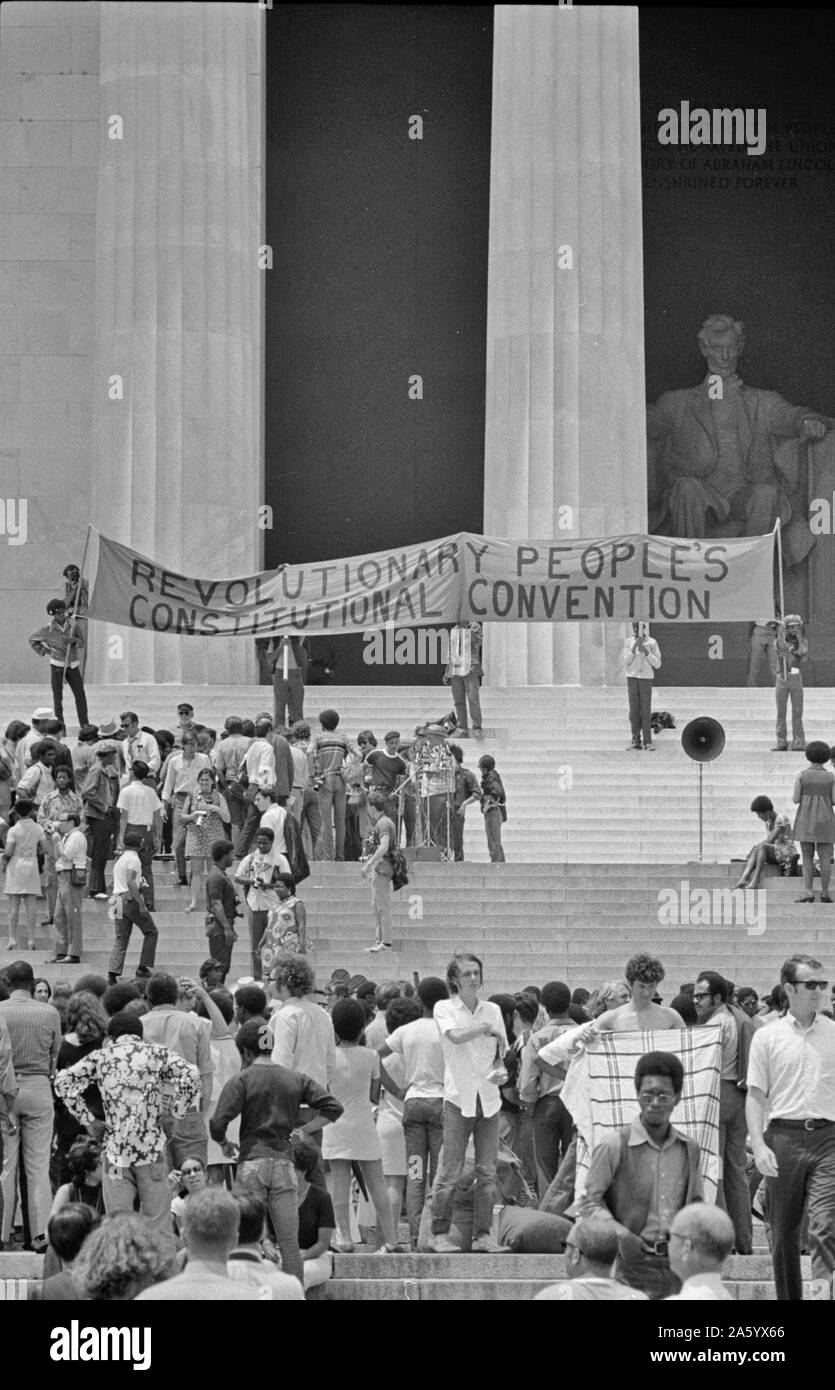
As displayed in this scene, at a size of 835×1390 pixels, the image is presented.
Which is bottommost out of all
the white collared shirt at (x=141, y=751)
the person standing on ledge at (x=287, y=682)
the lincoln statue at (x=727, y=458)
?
the white collared shirt at (x=141, y=751)

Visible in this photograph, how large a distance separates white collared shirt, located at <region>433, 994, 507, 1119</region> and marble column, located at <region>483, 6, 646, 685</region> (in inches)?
701

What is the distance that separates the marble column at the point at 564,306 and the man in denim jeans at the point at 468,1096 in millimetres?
17829

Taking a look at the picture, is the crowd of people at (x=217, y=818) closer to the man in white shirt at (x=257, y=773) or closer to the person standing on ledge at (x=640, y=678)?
the man in white shirt at (x=257, y=773)

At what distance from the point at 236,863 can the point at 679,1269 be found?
13.6 meters

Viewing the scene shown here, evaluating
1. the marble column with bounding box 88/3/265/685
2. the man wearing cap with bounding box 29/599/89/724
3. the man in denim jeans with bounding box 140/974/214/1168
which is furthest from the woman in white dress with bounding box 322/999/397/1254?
the marble column with bounding box 88/3/265/685

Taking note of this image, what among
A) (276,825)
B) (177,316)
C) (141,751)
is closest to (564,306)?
(177,316)

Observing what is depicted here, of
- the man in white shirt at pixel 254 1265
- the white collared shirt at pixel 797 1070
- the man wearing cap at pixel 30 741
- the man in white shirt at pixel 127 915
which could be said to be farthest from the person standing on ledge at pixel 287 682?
the man in white shirt at pixel 254 1265

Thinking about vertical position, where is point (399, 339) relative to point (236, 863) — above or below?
above

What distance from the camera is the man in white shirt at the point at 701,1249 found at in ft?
26.9

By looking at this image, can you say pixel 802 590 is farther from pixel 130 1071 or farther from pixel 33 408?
pixel 130 1071

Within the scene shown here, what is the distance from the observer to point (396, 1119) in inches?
539

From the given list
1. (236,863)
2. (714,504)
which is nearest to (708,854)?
(236,863)

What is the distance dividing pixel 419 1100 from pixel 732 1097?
166 cm

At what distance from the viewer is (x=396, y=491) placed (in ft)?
122
